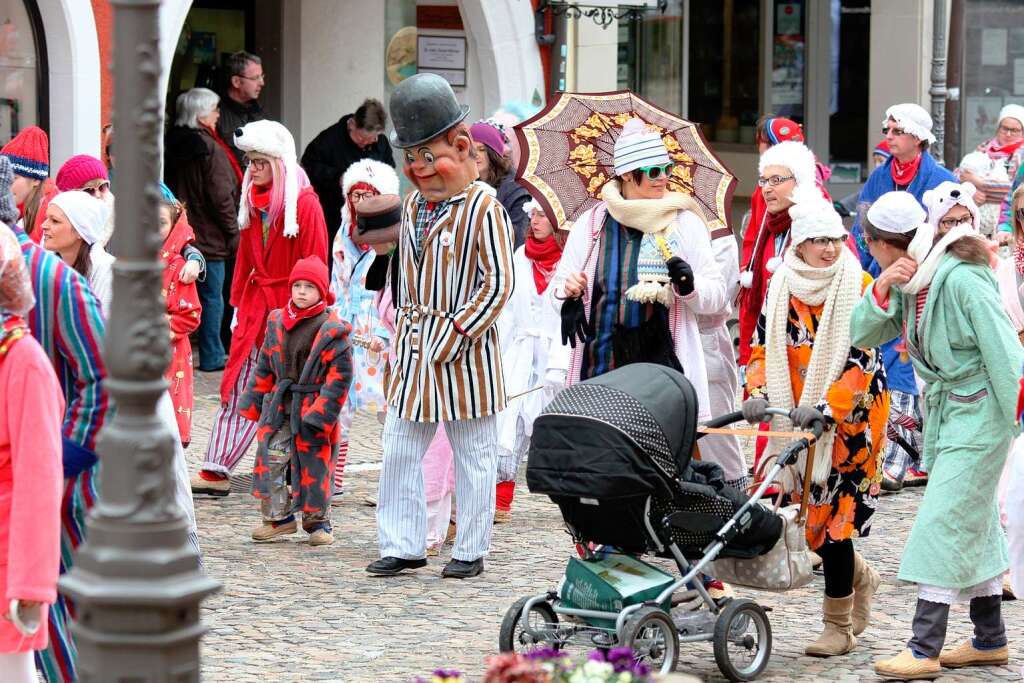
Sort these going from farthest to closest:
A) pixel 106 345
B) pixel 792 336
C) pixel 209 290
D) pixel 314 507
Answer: pixel 209 290 → pixel 314 507 → pixel 792 336 → pixel 106 345

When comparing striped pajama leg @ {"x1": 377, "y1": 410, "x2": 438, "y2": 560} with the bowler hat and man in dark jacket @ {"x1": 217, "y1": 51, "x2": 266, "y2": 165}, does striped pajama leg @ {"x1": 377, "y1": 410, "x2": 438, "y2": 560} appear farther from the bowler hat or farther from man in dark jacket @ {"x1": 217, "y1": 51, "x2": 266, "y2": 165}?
man in dark jacket @ {"x1": 217, "y1": 51, "x2": 266, "y2": 165}

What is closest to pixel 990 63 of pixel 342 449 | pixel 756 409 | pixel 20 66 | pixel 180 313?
pixel 20 66

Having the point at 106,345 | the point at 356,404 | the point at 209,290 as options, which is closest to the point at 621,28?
the point at 209,290

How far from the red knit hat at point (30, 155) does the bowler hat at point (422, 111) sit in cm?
198

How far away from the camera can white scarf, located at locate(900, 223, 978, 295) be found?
631 cm

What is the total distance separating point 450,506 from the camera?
8.70 meters

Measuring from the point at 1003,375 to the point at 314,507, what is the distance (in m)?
3.47

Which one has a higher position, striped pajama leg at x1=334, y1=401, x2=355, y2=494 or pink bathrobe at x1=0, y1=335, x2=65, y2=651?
pink bathrobe at x1=0, y1=335, x2=65, y2=651

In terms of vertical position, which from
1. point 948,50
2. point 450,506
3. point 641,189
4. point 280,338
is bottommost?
point 450,506

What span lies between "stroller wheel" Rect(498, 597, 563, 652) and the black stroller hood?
42cm

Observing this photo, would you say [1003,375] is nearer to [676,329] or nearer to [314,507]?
[676,329]

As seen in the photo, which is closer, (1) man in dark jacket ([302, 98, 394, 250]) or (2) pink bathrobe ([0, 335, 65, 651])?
(2) pink bathrobe ([0, 335, 65, 651])

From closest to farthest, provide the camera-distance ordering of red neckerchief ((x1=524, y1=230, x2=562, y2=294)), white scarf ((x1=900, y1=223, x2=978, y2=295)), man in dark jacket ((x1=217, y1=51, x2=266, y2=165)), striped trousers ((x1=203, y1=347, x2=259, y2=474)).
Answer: white scarf ((x1=900, y1=223, x2=978, y2=295)), red neckerchief ((x1=524, y1=230, x2=562, y2=294)), striped trousers ((x1=203, y1=347, x2=259, y2=474)), man in dark jacket ((x1=217, y1=51, x2=266, y2=165))

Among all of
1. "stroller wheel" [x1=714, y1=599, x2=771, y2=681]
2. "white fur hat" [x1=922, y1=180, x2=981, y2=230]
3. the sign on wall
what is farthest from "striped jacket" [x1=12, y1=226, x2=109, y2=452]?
the sign on wall
